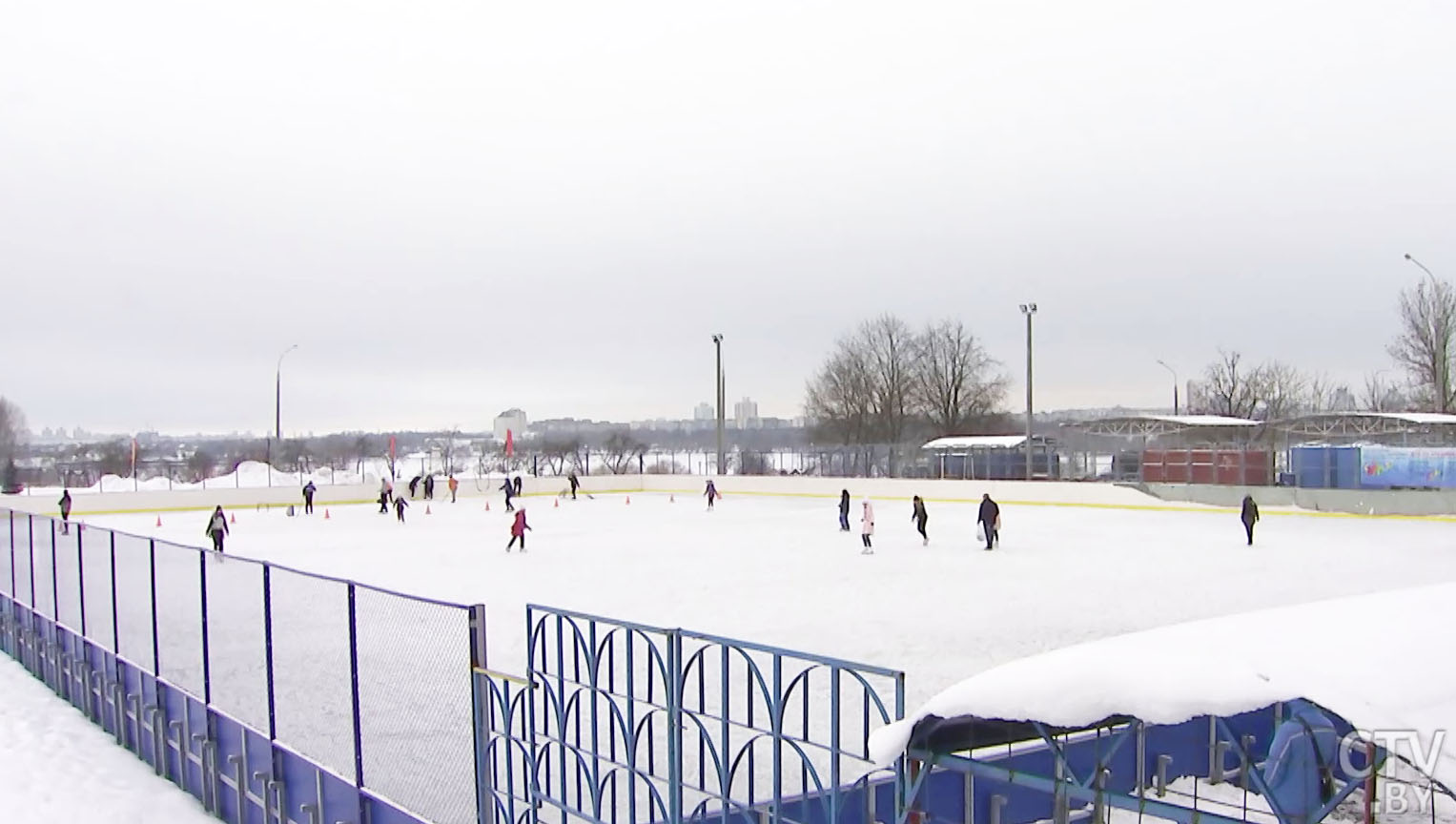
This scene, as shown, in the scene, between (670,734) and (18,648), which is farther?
(18,648)

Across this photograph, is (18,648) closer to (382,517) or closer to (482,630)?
(482,630)

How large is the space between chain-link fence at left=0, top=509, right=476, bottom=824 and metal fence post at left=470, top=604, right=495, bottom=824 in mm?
59

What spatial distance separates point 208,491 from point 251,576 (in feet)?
118

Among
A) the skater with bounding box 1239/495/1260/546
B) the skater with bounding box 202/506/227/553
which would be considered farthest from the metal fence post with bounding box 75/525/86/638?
the skater with bounding box 1239/495/1260/546

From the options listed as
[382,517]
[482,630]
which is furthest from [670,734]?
[382,517]

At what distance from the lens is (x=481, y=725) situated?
198 inches

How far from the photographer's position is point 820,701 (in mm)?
9008

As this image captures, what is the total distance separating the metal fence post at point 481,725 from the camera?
16.3 feet

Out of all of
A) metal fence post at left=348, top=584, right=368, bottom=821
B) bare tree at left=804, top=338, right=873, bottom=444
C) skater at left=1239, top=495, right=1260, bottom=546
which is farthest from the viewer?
bare tree at left=804, top=338, right=873, bottom=444

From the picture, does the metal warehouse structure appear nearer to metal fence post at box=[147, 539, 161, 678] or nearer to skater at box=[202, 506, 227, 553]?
skater at box=[202, 506, 227, 553]

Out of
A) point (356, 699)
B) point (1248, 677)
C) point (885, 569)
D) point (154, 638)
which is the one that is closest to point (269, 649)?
point (356, 699)

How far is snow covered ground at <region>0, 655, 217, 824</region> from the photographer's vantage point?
25.2ft

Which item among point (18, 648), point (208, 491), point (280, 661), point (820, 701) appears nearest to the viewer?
point (280, 661)

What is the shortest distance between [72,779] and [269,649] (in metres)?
3.09
